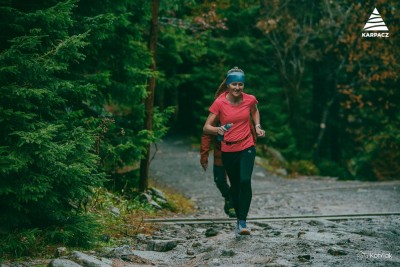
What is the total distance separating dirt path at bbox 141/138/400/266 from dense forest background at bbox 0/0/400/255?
164 cm

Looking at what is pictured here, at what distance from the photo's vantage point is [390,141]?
22234 mm

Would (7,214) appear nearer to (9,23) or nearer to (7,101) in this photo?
(7,101)

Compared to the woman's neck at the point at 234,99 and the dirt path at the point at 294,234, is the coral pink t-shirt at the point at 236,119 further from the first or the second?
the dirt path at the point at 294,234

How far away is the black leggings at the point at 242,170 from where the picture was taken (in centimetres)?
790

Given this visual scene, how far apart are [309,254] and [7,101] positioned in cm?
377

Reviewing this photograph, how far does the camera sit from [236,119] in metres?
7.90

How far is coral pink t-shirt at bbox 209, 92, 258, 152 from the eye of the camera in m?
7.91

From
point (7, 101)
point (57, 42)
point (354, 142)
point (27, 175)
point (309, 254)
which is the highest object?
point (57, 42)

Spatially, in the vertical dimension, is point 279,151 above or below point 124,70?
below

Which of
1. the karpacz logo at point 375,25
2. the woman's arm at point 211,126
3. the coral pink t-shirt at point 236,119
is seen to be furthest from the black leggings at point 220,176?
the karpacz logo at point 375,25

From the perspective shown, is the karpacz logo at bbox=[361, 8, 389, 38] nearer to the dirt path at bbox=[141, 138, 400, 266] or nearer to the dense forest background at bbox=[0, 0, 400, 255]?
the dense forest background at bbox=[0, 0, 400, 255]

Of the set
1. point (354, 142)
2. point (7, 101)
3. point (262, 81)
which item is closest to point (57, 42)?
point (7, 101)

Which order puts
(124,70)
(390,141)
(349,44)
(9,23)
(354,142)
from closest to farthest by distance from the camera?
(9,23) < (124,70) < (390,141) < (349,44) < (354,142)

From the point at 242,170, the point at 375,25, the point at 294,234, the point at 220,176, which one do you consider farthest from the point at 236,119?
the point at 375,25
